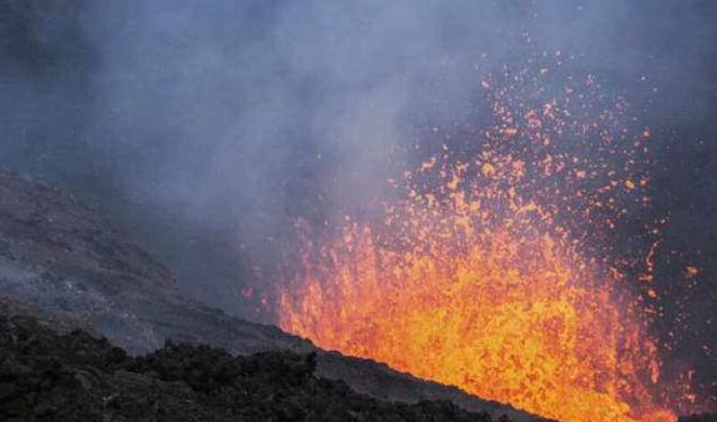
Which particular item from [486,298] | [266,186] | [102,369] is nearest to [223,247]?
[266,186]

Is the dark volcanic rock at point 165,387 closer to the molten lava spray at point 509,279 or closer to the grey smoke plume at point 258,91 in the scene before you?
the grey smoke plume at point 258,91

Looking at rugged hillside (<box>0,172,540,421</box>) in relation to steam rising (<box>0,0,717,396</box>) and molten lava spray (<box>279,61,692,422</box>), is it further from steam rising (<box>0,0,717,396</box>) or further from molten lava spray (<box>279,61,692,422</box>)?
molten lava spray (<box>279,61,692,422</box>)

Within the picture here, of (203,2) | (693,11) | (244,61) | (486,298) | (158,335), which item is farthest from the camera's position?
(693,11)

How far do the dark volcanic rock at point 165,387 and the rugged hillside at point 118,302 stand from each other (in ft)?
7.56

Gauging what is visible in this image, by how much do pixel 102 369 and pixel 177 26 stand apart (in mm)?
15648

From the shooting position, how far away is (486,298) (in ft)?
49.0

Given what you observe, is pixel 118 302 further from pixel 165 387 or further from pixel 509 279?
pixel 509 279

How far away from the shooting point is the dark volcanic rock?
430cm

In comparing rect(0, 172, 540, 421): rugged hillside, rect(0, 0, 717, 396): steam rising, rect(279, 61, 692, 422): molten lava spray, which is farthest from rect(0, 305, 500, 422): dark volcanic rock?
rect(279, 61, 692, 422): molten lava spray

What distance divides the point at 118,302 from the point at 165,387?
4.59m

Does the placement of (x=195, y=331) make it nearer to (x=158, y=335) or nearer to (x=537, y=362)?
(x=158, y=335)

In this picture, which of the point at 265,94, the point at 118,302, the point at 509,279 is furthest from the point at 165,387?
the point at 265,94

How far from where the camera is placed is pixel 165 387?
487 cm

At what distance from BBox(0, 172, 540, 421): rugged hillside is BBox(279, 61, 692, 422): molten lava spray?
334cm
